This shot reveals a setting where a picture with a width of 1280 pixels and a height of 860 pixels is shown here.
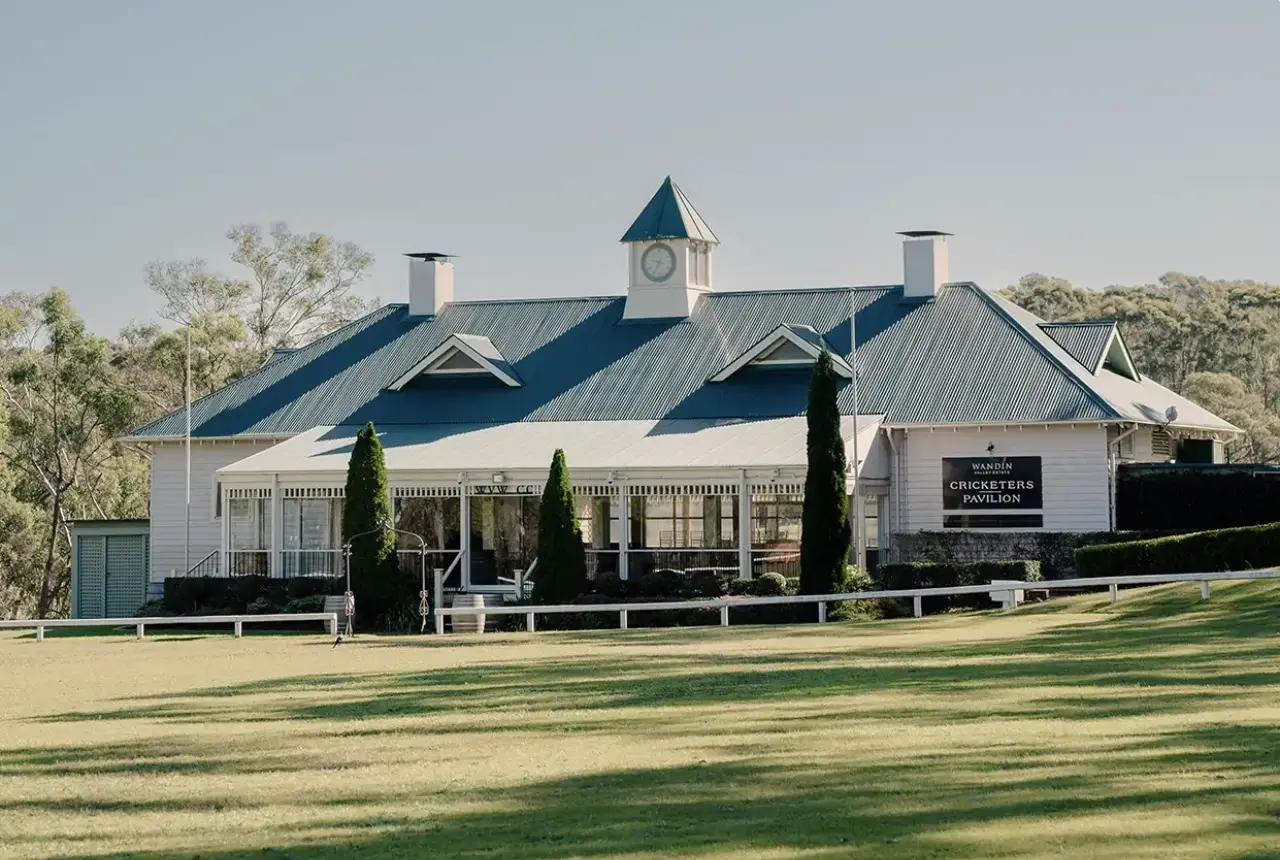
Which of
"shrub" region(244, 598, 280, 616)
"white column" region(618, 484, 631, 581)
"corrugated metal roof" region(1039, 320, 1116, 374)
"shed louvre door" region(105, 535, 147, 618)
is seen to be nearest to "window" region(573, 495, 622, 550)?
"white column" region(618, 484, 631, 581)

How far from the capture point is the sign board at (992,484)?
36469 millimetres

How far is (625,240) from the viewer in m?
43.1

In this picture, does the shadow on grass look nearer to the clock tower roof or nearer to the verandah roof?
the verandah roof

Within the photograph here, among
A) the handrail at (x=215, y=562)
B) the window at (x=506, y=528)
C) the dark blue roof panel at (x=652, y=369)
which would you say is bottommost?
the handrail at (x=215, y=562)

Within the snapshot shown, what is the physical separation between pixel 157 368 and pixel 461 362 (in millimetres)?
18371

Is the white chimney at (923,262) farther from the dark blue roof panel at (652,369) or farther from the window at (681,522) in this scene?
the window at (681,522)

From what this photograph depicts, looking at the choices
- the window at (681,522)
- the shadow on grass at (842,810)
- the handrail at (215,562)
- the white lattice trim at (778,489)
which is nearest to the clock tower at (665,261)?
the window at (681,522)

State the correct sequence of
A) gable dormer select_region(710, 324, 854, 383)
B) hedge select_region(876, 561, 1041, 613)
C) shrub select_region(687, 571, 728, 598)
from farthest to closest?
gable dormer select_region(710, 324, 854, 383)
shrub select_region(687, 571, 728, 598)
hedge select_region(876, 561, 1041, 613)

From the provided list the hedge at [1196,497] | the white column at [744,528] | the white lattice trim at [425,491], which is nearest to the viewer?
the white column at [744,528]

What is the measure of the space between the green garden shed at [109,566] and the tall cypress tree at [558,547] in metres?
12.0

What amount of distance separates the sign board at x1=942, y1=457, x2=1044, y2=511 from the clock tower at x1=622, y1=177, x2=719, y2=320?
832 cm

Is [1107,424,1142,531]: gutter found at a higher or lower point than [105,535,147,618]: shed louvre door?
higher

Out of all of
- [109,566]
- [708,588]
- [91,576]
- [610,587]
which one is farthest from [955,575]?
[91,576]

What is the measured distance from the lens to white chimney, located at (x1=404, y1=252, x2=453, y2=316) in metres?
45.0
